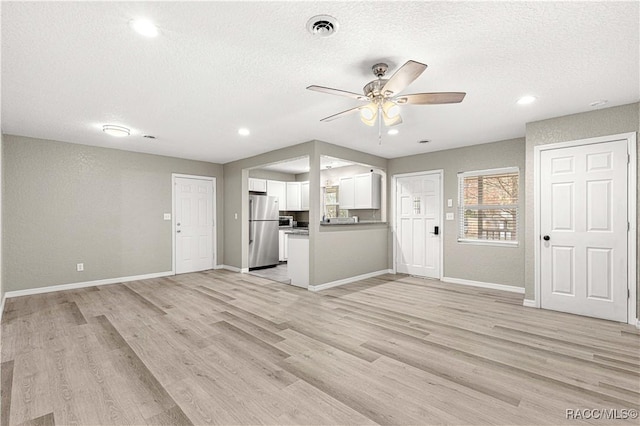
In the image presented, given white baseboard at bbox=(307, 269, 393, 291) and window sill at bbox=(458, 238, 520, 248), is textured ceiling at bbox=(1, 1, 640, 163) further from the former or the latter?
white baseboard at bbox=(307, 269, 393, 291)

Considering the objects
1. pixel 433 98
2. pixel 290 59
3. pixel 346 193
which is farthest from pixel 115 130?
pixel 346 193

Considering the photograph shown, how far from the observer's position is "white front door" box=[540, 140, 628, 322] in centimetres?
341

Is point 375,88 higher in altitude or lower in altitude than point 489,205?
higher

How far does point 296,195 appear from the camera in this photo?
27.4ft

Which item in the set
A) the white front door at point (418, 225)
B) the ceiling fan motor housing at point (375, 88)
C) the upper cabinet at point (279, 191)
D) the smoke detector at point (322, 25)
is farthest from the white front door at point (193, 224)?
the smoke detector at point (322, 25)

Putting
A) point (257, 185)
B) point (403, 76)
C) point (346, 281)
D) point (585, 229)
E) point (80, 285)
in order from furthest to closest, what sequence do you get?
point (257, 185), point (346, 281), point (80, 285), point (585, 229), point (403, 76)

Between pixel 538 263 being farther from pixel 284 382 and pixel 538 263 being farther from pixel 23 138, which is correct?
pixel 23 138

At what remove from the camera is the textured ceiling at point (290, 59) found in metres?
1.83

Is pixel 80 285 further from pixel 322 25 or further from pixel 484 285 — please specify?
pixel 484 285

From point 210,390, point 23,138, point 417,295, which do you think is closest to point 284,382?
point 210,390

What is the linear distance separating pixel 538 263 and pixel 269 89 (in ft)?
13.4

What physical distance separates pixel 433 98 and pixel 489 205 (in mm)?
3531

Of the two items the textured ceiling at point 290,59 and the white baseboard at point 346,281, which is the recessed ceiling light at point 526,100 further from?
the white baseboard at point 346,281

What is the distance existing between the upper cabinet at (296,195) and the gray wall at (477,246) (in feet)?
10.8
